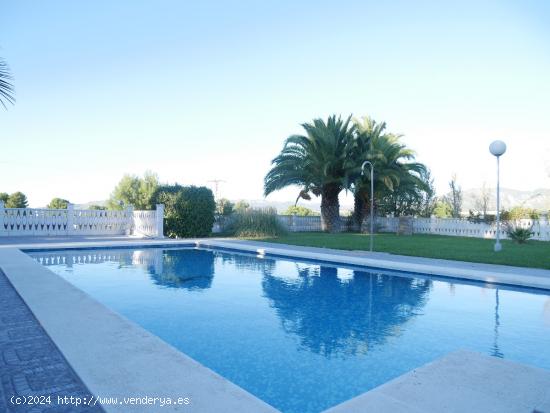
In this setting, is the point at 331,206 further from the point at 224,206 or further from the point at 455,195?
the point at 455,195

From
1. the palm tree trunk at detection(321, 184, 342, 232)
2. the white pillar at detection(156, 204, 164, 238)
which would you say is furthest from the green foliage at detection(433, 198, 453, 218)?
the white pillar at detection(156, 204, 164, 238)

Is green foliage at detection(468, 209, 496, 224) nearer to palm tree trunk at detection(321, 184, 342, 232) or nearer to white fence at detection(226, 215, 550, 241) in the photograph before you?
white fence at detection(226, 215, 550, 241)

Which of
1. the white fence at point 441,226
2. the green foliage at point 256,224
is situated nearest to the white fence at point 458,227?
the white fence at point 441,226

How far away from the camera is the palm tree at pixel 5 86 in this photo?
223 inches

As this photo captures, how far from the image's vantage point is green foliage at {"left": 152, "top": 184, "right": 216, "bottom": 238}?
61.3ft

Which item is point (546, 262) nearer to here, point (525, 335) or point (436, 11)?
point (525, 335)

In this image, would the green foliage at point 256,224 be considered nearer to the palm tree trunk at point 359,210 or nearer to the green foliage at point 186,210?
the green foliage at point 186,210

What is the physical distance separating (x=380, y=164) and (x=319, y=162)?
10.9ft

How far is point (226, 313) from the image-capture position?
6250 millimetres

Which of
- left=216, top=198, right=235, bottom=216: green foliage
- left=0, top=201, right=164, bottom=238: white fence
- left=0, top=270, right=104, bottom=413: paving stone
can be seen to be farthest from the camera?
left=216, top=198, right=235, bottom=216: green foliage

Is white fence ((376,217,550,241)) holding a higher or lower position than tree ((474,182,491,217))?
lower

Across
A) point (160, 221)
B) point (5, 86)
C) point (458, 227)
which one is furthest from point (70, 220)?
point (458, 227)

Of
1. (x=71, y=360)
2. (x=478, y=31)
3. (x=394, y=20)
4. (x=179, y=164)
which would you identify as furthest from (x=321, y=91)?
(x=179, y=164)

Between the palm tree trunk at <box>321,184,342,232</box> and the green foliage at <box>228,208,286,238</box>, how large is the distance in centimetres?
373
